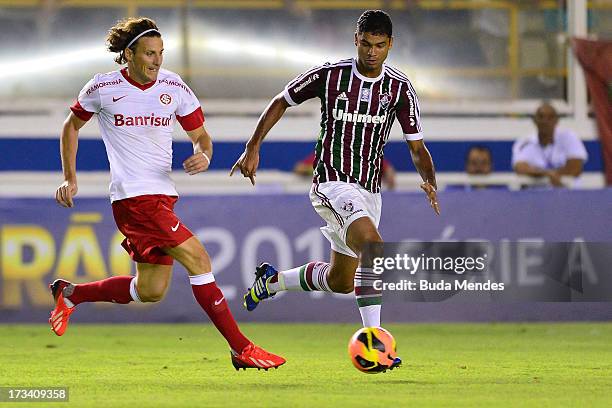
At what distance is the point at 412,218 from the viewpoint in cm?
1248

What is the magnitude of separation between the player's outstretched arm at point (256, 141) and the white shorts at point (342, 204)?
44 cm

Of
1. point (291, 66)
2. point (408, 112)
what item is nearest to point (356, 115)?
point (408, 112)

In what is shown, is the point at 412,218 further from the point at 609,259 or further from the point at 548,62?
the point at 548,62

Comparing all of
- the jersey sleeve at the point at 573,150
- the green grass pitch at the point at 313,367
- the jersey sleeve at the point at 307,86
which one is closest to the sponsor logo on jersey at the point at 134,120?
the jersey sleeve at the point at 307,86

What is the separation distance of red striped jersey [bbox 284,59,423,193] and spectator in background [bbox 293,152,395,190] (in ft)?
17.5

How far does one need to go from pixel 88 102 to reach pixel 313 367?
2.14 meters

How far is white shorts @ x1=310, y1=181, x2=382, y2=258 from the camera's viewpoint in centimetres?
829

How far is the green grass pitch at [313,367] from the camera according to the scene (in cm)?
689

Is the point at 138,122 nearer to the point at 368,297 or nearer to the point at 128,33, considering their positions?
the point at 128,33

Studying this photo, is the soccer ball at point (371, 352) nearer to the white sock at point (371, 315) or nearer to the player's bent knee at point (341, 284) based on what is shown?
the white sock at point (371, 315)

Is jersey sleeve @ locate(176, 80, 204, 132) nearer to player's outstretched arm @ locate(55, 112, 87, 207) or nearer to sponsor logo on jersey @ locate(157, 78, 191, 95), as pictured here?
sponsor logo on jersey @ locate(157, 78, 191, 95)

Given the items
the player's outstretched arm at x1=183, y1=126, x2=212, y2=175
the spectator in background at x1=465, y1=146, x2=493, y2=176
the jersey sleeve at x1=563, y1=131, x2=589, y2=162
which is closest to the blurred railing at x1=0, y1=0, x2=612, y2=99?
the spectator in background at x1=465, y1=146, x2=493, y2=176

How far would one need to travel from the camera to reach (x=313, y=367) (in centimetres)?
862

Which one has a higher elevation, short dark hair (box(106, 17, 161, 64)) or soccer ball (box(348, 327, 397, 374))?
short dark hair (box(106, 17, 161, 64))
